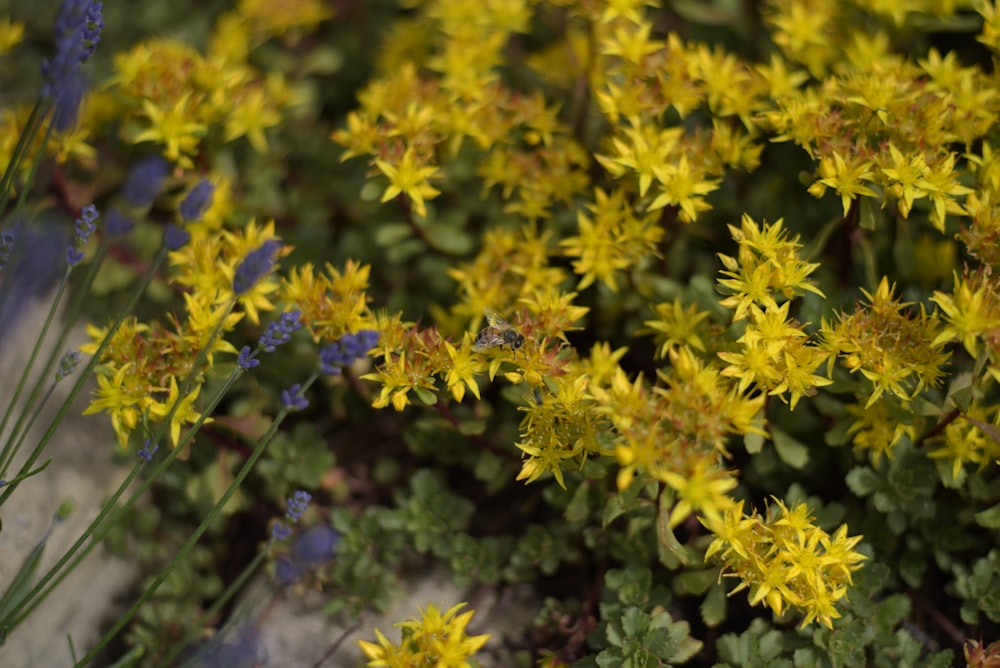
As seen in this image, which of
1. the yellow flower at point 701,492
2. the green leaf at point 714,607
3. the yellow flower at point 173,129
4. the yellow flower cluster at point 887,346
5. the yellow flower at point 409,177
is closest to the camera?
the yellow flower at point 701,492

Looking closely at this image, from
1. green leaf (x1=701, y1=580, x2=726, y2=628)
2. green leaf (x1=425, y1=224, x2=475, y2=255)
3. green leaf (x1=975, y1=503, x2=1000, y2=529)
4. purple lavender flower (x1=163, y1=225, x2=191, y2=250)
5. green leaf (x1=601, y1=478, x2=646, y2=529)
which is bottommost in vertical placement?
green leaf (x1=701, y1=580, x2=726, y2=628)

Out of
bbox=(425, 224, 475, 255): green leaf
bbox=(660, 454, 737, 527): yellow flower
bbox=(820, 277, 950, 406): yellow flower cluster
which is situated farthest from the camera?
bbox=(425, 224, 475, 255): green leaf

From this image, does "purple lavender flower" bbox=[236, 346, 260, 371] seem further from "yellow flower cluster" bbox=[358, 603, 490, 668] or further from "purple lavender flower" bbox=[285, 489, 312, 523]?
"yellow flower cluster" bbox=[358, 603, 490, 668]

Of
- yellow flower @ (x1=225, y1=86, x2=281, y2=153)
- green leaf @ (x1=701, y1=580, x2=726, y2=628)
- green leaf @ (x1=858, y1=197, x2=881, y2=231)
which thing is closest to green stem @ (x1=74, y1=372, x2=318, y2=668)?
green leaf @ (x1=701, y1=580, x2=726, y2=628)

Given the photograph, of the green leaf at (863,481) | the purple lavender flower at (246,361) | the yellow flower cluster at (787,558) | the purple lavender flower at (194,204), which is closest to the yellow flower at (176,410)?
the purple lavender flower at (246,361)

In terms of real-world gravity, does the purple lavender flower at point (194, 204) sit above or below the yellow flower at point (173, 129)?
above

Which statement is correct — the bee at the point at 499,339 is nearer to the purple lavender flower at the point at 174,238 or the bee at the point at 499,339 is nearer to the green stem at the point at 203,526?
the green stem at the point at 203,526

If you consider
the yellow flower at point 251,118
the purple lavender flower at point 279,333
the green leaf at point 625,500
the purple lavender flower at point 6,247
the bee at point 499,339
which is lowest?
the green leaf at point 625,500

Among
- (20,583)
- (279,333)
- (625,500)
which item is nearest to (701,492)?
(625,500)
